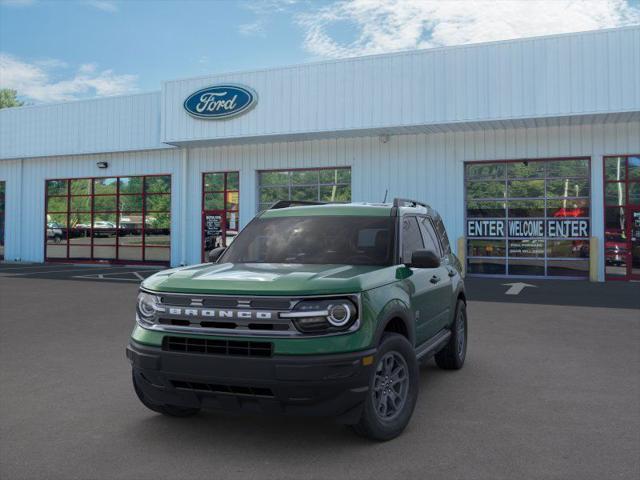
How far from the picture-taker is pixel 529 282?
58.5ft

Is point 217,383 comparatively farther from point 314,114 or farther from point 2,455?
point 314,114

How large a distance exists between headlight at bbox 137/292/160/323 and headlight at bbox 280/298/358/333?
102 centimetres

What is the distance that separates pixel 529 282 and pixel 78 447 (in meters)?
15.6

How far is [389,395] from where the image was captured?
179 inches

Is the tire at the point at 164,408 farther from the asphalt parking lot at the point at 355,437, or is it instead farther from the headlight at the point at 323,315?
the headlight at the point at 323,315

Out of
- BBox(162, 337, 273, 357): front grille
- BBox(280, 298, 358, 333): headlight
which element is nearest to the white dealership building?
BBox(280, 298, 358, 333): headlight

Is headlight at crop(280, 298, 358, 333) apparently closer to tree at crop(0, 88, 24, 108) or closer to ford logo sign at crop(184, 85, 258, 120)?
ford logo sign at crop(184, 85, 258, 120)

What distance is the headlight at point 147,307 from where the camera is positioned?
14.5 ft

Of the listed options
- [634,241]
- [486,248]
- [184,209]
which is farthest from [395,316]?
[184,209]

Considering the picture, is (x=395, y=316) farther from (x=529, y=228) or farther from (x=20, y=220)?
(x=20, y=220)

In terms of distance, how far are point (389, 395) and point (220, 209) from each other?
19534mm

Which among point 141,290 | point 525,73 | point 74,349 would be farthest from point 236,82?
point 141,290

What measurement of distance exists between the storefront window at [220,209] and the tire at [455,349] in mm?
16922

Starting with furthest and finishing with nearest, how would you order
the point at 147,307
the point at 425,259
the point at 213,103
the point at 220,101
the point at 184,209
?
1. the point at 184,209
2. the point at 213,103
3. the point at 220,101
4. the point at 425,259
5. the point at 147,307
